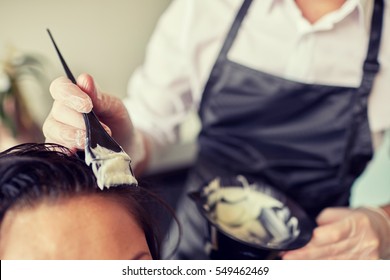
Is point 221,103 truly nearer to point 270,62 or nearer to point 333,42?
point 270,62

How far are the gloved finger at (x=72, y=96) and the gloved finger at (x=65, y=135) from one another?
0.12ft

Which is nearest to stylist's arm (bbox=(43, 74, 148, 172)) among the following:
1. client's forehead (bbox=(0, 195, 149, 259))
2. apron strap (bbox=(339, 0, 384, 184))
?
client's forehead (bbox=(0, 195, 149, 259))

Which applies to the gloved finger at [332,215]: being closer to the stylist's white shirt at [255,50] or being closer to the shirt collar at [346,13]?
the stylist's white shirt at [255,50]

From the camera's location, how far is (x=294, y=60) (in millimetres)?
939

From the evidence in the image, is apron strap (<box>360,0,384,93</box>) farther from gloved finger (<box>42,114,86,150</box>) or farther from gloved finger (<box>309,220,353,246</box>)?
gloved finger (<box>42,114,86,150</box>)

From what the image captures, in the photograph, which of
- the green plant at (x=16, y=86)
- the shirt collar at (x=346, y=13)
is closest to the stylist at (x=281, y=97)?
the shirt collar at (x=346, y=13)

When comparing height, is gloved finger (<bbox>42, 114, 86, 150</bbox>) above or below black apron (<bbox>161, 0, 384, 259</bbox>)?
above

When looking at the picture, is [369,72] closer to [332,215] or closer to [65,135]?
[332,215]

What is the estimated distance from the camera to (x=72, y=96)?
2.17 feet

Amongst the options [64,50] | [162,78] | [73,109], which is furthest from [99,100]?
[162,78]

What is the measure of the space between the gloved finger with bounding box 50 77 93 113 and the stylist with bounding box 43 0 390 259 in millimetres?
158

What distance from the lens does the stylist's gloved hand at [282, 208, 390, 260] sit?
2.57ft

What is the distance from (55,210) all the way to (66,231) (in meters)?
0.04
